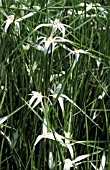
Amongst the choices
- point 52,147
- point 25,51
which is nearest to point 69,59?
point 25,51

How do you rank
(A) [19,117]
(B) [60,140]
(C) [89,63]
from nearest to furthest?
(B) [60,140]
(A) [19,117]
(C) [89,63]

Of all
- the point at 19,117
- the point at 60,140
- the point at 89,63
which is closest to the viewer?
the point at 60,140

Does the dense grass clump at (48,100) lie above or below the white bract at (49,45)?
→ below

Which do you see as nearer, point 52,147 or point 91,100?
point 52,147

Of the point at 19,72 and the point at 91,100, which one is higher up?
the point at 19,72

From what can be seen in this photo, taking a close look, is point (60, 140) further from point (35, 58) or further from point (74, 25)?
point (74, 25)

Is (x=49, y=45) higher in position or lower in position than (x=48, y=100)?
higher

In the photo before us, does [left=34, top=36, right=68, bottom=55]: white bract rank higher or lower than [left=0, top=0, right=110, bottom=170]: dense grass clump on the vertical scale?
higher

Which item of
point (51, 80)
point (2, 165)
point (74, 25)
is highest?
point (74, 25)
